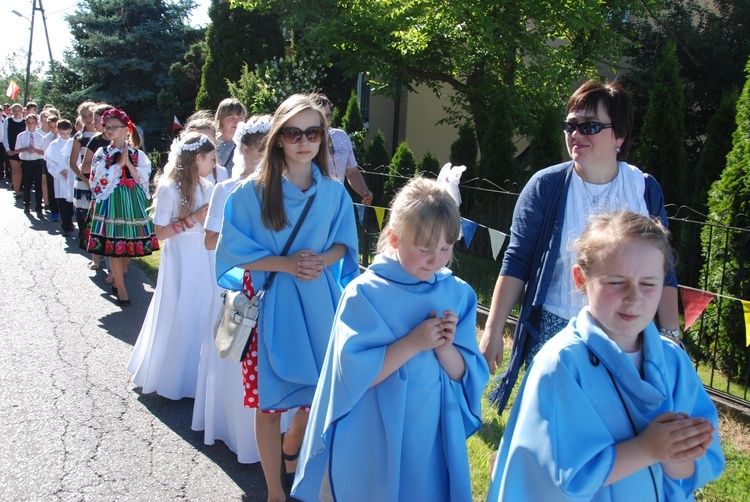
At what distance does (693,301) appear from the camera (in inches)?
169

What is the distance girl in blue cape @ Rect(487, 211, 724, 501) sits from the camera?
1.79 meters

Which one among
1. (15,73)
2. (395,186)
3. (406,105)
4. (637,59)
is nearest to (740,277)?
(395,186)

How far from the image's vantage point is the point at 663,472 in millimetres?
1937

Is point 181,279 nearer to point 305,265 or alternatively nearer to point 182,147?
point 182,147

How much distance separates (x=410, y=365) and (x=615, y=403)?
0.75 metres

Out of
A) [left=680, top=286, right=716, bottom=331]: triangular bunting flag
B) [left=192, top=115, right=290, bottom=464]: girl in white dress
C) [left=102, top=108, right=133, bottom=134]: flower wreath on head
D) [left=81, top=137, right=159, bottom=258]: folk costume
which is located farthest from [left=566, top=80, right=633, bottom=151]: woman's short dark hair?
[left=81, top=137, right=159, bottom=258]: folk costume

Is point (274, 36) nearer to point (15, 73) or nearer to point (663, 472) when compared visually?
point (663, 472)

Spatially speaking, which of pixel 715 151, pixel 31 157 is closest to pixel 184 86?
pixel 31 157

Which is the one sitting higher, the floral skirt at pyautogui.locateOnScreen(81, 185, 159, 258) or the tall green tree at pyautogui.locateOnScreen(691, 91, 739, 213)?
the tall green tree at pyautogui.locateOnScreen(691, 91, 739, 213)

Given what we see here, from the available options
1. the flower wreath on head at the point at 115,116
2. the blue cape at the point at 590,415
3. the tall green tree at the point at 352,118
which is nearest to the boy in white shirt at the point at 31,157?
the tall green tree at the point at 352,118

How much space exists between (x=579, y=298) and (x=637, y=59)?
11625 millimetres

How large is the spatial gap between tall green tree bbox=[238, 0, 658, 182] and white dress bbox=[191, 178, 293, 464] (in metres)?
5.56

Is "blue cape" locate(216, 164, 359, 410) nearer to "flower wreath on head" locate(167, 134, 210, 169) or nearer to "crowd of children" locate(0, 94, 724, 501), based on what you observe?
"crowd of children" locate(0, 94, 724, 501)

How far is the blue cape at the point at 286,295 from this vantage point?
3.22 m
